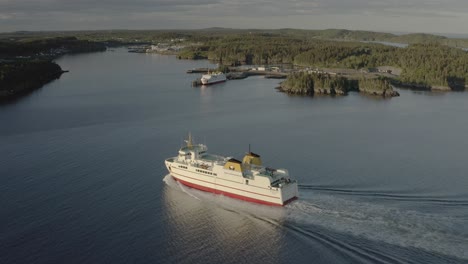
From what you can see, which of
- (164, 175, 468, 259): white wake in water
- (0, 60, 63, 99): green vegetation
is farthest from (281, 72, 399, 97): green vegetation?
(164, 175, 468, 259): white wake in water

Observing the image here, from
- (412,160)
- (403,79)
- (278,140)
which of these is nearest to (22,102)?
(278,140)

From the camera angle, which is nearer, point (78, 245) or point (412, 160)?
point (78, 245)

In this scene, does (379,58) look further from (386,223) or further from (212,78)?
(386,223)

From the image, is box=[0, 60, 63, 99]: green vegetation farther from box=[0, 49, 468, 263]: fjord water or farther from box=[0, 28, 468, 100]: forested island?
box=[0, 49, 468, 263]: fjord water

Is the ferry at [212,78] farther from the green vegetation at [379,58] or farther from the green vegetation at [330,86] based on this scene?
the green vegetation at [379,58]

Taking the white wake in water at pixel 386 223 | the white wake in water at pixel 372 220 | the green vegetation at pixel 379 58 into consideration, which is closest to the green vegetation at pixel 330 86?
the green vegetation at pixel 379 58

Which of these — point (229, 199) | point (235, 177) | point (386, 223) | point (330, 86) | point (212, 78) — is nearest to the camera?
point (386, 223)

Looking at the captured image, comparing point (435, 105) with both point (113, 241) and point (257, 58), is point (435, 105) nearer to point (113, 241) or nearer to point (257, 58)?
point (113, 241)

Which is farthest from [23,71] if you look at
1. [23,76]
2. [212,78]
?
[212,78]
